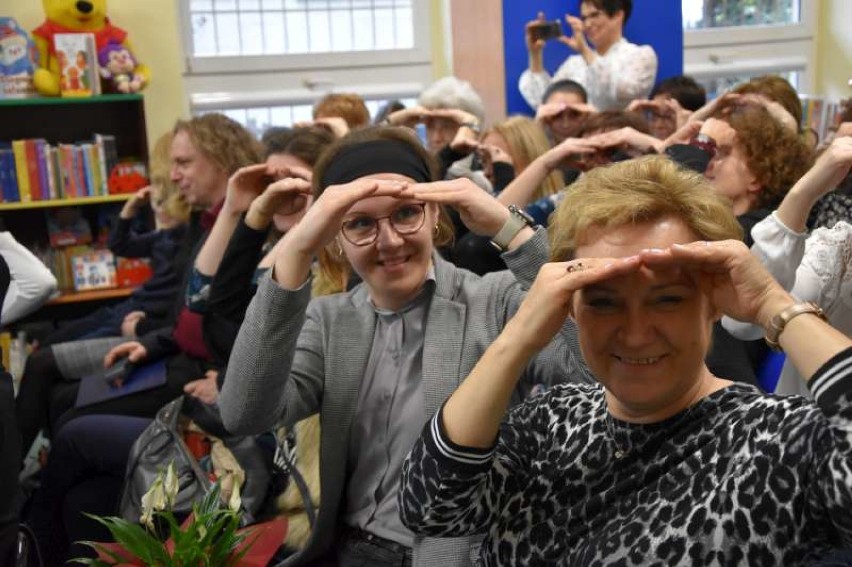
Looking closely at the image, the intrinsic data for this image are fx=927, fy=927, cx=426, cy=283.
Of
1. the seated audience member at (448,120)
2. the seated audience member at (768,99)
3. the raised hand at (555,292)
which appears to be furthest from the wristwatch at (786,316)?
the seated audience member at (448,120)

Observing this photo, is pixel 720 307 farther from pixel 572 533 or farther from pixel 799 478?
pixel 572 533

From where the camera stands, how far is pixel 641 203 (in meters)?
1.26

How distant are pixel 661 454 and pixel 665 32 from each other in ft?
14.6

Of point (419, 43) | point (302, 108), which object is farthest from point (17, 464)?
point (419, 43)

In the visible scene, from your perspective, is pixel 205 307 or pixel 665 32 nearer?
pixel 205 307

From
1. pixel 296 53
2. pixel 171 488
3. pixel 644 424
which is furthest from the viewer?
pixel 296 53

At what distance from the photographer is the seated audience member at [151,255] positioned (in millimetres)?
3865

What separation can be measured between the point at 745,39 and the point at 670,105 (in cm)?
282

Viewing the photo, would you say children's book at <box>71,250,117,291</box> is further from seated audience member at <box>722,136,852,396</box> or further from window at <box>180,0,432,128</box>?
seated audience member at <box>722,136,852,396</box>

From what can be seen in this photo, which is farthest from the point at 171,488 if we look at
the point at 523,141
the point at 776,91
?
the point at 776,91

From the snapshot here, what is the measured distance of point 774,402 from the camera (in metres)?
1.18

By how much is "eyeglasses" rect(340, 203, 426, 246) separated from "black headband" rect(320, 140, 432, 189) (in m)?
0.10

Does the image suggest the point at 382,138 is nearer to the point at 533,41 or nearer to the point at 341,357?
the point at 341,357

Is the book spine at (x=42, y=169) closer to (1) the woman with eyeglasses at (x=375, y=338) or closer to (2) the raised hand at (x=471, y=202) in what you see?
(1) the woman with eyeglasses at (x=375, y=338)
